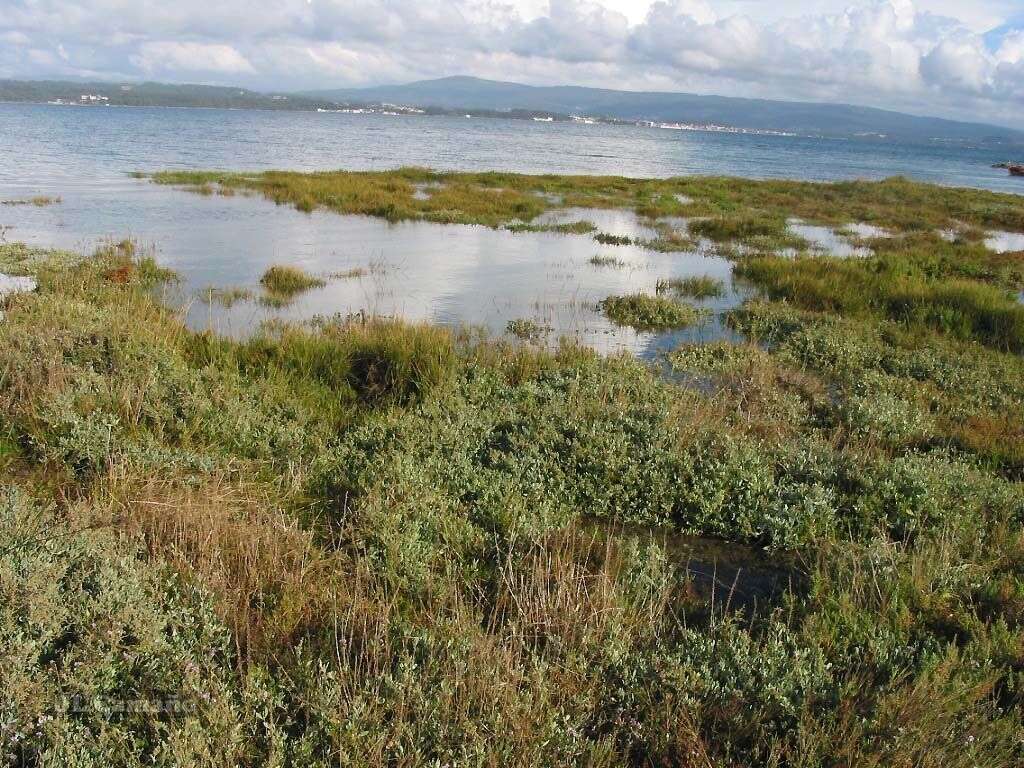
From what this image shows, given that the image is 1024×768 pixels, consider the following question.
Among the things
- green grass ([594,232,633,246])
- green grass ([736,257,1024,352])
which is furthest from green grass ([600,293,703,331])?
green grass ([594,232,633,246])

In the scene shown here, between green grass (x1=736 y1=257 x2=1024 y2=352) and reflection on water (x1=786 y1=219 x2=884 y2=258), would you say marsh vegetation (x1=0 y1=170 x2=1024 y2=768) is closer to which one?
green grass (x1=736 y1=257 x2=1024 y2=352)

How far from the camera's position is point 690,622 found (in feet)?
16.7

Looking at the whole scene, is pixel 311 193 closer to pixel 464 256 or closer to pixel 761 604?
pixel 464 256

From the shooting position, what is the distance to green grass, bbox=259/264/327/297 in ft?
53.0

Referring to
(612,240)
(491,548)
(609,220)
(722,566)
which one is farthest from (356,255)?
(722,566)

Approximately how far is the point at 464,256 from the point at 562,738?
18522 millimetres

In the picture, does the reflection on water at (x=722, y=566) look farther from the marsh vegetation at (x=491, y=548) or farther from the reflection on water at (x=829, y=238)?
the reflection on water at (x=829, y=238)

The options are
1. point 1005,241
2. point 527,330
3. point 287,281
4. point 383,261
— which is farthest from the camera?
point 1005,241

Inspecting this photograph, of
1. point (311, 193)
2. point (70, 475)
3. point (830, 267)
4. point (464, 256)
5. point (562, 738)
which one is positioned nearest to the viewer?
point (562, 738)

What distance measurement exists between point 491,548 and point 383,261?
15.2m

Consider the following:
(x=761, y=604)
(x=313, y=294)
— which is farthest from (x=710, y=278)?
(x=761, y=604)

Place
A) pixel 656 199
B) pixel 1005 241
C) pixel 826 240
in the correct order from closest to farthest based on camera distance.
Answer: pixel 826 240 < pixel 1005 241 < pixel 656 199

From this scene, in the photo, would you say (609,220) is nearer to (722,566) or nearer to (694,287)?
(694,287)

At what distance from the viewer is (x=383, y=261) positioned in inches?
781
